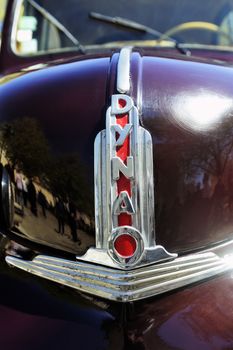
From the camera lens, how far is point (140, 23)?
2.81 metres

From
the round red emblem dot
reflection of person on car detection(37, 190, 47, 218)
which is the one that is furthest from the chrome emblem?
reflection of person on car detection(37, 190, 47, 218)

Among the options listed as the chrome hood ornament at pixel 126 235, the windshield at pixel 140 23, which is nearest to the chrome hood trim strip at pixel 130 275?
the chrome hood ornament at pixel 126 235

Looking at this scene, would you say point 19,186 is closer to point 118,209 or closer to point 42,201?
point 42,201

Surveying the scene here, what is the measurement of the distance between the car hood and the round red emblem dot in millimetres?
79

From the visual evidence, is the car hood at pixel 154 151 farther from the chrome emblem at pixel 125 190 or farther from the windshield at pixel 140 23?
the windshield at pixel 140 23

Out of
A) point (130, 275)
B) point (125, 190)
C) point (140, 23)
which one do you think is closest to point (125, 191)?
point (125, 190)

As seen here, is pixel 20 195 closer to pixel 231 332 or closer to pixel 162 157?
pixel 162 157

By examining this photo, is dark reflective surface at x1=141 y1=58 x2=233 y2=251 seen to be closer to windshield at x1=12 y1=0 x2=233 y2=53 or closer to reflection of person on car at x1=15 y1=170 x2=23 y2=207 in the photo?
reflection of person on car at x1=15 y1=170 x2=23 y2=207

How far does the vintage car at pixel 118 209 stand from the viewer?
149 centimetres

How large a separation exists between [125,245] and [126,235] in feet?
0.10

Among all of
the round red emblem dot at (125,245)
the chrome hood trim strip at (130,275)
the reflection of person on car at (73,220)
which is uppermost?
the reflection of person on car at (73,220)

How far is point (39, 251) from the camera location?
1664 mm

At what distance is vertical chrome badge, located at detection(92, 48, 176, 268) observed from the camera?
1516 millimetres

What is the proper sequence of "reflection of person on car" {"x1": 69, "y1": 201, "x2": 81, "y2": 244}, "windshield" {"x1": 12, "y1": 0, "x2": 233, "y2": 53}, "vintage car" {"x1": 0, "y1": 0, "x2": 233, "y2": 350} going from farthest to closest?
1. "windshield" {"x1": 12, "y1": 0, "x2": 233, "y2": 53}
2. "reflection of person on car" {"x1": 69, "y1": 201, "x2": 81, "y2": 244}
3. "vintage car" {"x1": 0, "y1": 0, "x2": 233, "y2": 350}
